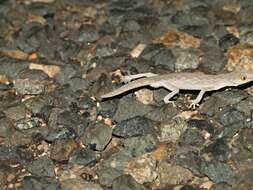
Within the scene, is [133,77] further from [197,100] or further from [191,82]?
[197,100]

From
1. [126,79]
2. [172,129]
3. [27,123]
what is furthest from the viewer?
[126,79]

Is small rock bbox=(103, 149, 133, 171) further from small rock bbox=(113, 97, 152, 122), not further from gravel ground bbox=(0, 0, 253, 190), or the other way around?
small rock bbox=(113, 97, 152, 122)

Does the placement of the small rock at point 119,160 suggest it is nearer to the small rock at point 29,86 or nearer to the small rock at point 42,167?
the small rock at point 42,167

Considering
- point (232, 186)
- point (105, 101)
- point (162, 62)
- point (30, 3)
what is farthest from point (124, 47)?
point (232, 186)

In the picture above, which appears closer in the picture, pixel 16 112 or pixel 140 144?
pixel 140 144


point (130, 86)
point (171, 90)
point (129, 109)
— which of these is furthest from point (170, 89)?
point (129, 109)

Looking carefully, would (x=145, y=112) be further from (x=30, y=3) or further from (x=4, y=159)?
(x=30, y=3)

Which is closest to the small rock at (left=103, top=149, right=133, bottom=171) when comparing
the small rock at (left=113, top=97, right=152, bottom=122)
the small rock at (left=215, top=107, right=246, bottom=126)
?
the small rock at (left=113, top=97, right=152, bottom=122)

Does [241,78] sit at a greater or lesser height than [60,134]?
greater
